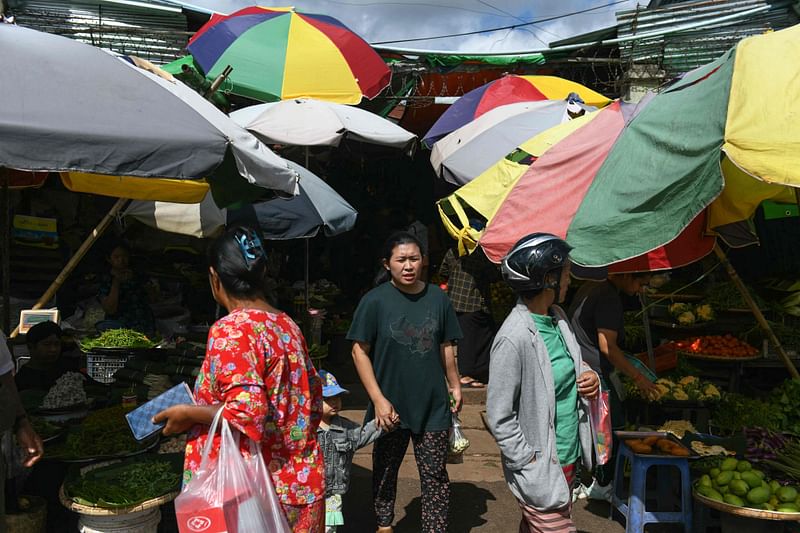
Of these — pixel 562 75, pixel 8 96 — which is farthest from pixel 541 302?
pixel 562 75

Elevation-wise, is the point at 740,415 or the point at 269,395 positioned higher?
the point at 269,395

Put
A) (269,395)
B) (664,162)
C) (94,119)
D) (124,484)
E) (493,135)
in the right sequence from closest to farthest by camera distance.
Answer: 1. (269,395)
2. (94,119)
3. (664,162)
4. (124,484)
5. (493,135)

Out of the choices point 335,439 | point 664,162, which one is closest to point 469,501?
point 335,439

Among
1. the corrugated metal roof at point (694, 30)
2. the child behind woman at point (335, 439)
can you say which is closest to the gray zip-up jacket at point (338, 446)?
the child behind woman at point (335, 439)

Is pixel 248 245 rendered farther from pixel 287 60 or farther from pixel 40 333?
pixel 287 60

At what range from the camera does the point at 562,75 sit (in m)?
10.4

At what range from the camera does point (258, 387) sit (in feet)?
8.23

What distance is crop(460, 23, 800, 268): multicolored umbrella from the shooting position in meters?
2.96

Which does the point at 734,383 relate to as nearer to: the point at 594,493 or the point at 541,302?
the point at 594,493

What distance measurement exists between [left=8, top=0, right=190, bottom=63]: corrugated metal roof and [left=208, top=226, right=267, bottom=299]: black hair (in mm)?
7483

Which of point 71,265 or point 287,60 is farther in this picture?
point 287,60

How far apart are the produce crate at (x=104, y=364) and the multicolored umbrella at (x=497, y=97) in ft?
13.5

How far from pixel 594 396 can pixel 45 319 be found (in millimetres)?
4647

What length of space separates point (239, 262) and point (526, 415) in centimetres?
146
